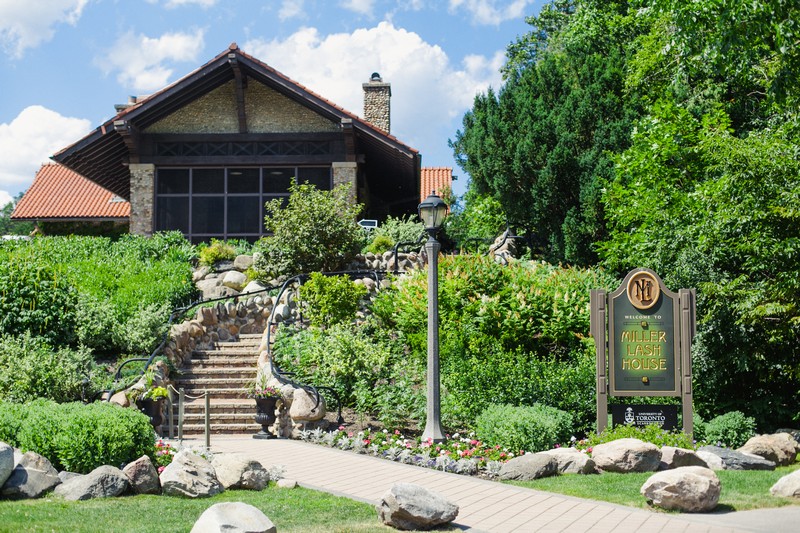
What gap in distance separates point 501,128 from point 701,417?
1172cm

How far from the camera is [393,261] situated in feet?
67.2

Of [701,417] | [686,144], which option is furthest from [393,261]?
[701,417]

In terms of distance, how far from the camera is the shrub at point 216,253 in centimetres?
2156

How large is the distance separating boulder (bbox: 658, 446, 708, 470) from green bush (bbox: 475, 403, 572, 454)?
5.65 feet

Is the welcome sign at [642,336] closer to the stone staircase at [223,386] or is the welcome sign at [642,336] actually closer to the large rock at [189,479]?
the large rock at [189,479]

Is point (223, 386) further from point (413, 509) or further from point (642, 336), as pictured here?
point (413, 509)

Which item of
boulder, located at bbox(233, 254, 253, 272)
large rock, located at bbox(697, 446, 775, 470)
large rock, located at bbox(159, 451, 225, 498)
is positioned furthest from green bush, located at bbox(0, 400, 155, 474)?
boulder, located at bbox(233, 254, 253, 272)

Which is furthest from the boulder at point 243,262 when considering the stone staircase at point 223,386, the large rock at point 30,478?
the large rock at point 30,478

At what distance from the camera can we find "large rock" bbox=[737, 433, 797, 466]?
11109 mm

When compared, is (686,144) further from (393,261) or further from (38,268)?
(38,268)

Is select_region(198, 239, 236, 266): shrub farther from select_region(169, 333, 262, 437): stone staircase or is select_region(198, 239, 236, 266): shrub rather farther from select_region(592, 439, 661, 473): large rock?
select_region(592, 439, 661, 473): large rock

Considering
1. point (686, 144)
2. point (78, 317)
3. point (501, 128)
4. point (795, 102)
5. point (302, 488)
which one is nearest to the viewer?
point (302, 488)

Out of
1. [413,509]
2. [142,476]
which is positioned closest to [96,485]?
[142,476]

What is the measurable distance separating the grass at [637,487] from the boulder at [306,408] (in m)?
4.22
